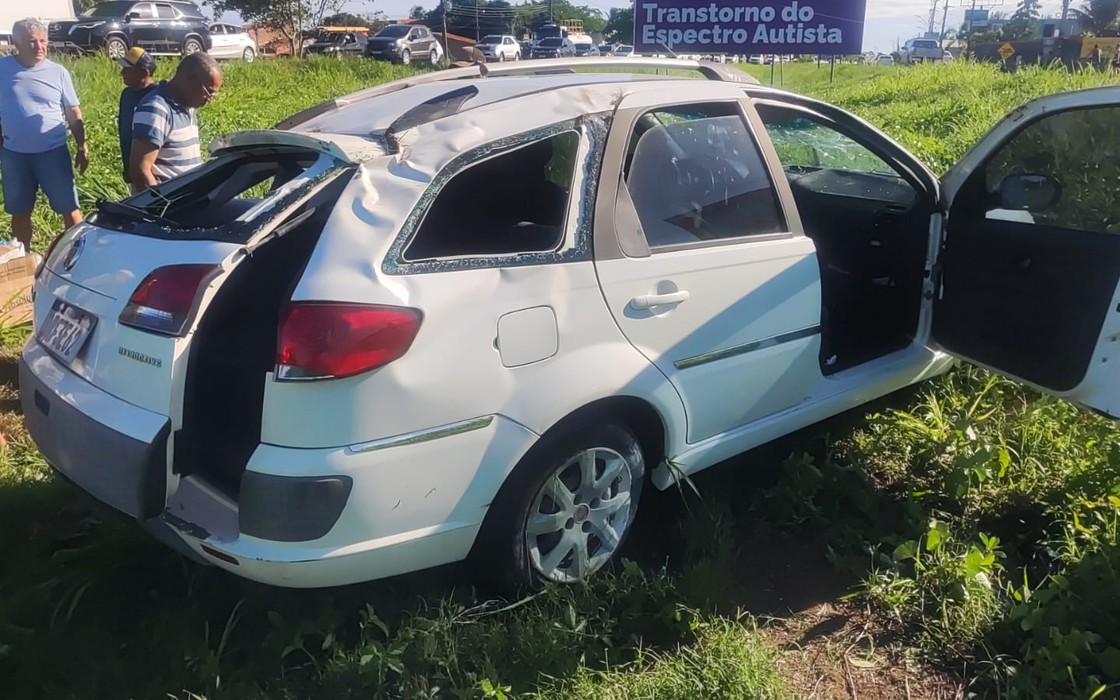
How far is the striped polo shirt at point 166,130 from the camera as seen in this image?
460 centimetres

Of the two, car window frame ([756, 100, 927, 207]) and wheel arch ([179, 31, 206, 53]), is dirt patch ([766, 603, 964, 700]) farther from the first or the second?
wheel arch ([179, 31, 206, 53])

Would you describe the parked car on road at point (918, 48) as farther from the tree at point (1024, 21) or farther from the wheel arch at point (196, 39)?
the wheel arch at point (196, 39)

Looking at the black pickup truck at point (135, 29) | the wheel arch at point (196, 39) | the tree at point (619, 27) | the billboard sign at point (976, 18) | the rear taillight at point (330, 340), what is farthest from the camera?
the billboard sign at point (976, 18)

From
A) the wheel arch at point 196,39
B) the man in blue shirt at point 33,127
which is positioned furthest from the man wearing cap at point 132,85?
the wheel arch at point 196,39

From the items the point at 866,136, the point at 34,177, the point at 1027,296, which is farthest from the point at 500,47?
the point at 1027,296

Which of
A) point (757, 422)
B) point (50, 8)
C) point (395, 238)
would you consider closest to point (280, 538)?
point (395, 238)

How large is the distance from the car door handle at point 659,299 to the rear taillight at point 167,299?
1211 mm

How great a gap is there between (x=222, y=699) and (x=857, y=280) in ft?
9.85

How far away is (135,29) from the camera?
75.7 ft

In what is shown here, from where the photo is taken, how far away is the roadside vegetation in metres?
2.47

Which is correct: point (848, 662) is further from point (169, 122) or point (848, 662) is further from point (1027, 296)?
point (169, 122)

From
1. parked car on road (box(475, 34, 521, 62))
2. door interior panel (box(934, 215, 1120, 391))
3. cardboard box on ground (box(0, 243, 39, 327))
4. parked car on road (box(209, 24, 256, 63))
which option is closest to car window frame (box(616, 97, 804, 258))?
door interior panel (box(934, 215, 1120, 391))

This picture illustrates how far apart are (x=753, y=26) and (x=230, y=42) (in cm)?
2001

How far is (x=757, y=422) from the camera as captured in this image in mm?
3242
